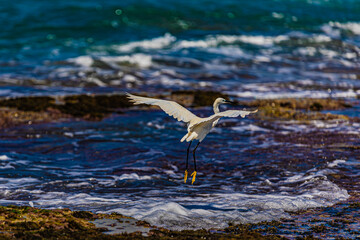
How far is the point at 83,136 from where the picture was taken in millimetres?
10180

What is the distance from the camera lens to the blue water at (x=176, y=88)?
6.63m

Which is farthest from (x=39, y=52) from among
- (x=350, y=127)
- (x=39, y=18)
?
(x=350, y=127)

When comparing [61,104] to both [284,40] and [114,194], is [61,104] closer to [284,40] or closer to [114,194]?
[114,194]

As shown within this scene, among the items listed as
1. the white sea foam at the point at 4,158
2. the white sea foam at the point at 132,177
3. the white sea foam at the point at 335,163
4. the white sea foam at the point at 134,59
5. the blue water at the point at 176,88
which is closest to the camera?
the blue water at the point at 176,88

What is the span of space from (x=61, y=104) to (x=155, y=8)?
16772 millimetres

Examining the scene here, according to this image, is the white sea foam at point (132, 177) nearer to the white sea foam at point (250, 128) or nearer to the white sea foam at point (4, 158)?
the white sea foam at point (4, 158)

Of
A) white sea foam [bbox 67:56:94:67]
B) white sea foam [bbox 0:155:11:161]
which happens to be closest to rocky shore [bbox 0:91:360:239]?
white sea foam [bbox 0:155:11:161]

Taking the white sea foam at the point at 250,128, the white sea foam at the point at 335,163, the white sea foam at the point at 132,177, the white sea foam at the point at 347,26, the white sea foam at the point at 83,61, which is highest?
the white sea foam at the point at 347,26

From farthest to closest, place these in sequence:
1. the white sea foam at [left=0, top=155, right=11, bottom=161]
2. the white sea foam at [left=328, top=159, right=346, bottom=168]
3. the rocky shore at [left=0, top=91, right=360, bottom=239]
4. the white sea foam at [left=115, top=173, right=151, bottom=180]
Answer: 1. the white sea foam at [left=0, top=155, right=11, bottom=161]
2. the white sea foam at [left=328, top=159, right=346, bottom=168]
3. the white sea foam at [left=115, top=173, right=151, bottom=180]
4. the rocky shore at [left=0, top=91, right=360, bottom=239]

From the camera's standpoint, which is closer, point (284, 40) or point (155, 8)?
point (284, 40)

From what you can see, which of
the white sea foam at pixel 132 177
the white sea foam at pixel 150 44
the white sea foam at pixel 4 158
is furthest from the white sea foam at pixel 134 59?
the white sea foam at pixel 132 177

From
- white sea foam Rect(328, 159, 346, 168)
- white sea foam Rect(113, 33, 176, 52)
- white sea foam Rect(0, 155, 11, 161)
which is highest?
white sea foam Rect(113, 33, 176, 52)

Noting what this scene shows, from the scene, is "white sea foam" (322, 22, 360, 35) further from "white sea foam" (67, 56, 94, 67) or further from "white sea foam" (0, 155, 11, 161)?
"white sea foam" (0, 155, 11, 161)

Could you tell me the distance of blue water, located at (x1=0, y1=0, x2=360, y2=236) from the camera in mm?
6631
